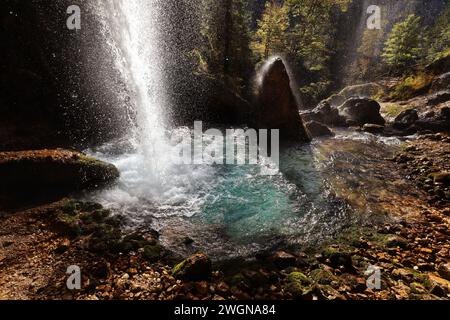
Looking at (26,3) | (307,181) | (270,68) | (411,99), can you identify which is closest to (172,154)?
(307,181)

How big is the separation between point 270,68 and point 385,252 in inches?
355

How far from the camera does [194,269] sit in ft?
13.8

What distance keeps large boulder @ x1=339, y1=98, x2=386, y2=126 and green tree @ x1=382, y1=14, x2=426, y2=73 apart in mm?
10944

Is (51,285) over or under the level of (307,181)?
under

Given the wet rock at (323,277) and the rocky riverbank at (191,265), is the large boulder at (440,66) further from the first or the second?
the wet rock at (323,277)

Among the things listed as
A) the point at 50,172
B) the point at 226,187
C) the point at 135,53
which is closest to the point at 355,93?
the point at 135,53

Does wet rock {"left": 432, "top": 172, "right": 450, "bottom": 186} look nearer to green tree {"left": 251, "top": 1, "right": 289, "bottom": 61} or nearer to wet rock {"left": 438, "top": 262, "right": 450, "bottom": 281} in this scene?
wet rock {"left": 438, "top": 262, "right": 450, "bottom": 281}

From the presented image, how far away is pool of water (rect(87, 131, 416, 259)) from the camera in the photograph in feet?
18.3

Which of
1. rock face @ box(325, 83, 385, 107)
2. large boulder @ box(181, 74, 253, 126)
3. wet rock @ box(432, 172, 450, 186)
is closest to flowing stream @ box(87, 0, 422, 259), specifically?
wet rock @ box(432, 172, 450, 186)

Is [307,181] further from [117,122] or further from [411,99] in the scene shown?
[411,99]

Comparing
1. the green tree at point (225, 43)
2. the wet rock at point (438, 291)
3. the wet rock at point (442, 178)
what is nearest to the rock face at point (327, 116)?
the green tree at point (225, 43)

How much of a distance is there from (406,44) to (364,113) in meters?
13.4

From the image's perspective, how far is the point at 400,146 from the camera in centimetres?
1114

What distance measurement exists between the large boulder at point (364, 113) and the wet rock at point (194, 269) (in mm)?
13821
